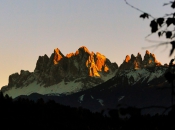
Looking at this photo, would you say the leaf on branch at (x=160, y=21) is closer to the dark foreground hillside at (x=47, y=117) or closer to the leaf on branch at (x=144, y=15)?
the leaf on branch at (x=144, y=15)

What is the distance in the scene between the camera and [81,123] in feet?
441

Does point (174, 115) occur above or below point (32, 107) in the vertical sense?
below

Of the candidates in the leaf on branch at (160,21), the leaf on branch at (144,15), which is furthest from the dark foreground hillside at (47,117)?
the leaf on branch at (160,21)

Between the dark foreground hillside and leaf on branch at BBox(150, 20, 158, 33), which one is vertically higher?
the dark foreground hillside

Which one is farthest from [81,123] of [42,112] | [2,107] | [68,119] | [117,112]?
[117,112]

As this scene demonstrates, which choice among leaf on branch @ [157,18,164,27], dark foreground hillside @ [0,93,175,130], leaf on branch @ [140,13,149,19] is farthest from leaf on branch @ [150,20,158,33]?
dark foreground hillside @ [0,93,175,130]

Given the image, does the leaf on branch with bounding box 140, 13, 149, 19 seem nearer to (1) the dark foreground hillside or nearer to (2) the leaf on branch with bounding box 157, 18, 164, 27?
(2) the leaf on branch with bounding box 157, 18, 164, 27

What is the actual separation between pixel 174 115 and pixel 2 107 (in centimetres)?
11656

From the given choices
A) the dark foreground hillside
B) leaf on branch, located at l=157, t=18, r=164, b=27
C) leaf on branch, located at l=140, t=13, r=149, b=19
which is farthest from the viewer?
the dark foreground hillside

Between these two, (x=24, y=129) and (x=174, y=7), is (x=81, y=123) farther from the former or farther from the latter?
(x=174, y=7)

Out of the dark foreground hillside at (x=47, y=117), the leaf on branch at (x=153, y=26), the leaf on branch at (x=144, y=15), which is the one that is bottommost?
the leaf on branch at (x=153, y=26)

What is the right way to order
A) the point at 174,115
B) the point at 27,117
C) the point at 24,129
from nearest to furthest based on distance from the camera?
the point at 174,115
the point at 24,129
the point at 27,117

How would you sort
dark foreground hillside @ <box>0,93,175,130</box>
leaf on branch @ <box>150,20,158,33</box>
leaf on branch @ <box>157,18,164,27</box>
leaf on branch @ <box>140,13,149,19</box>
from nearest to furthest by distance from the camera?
leaf on branch @ <box>150,20,158,33</box> → leaf on branch @ <box>157,18,164,27</box> → leaf on branch @ <box>140,13,149,19</box> → dark foreground hillside @ <box>0,93,175,130</box>

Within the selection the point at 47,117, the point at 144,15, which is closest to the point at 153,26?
the point at 144,15
